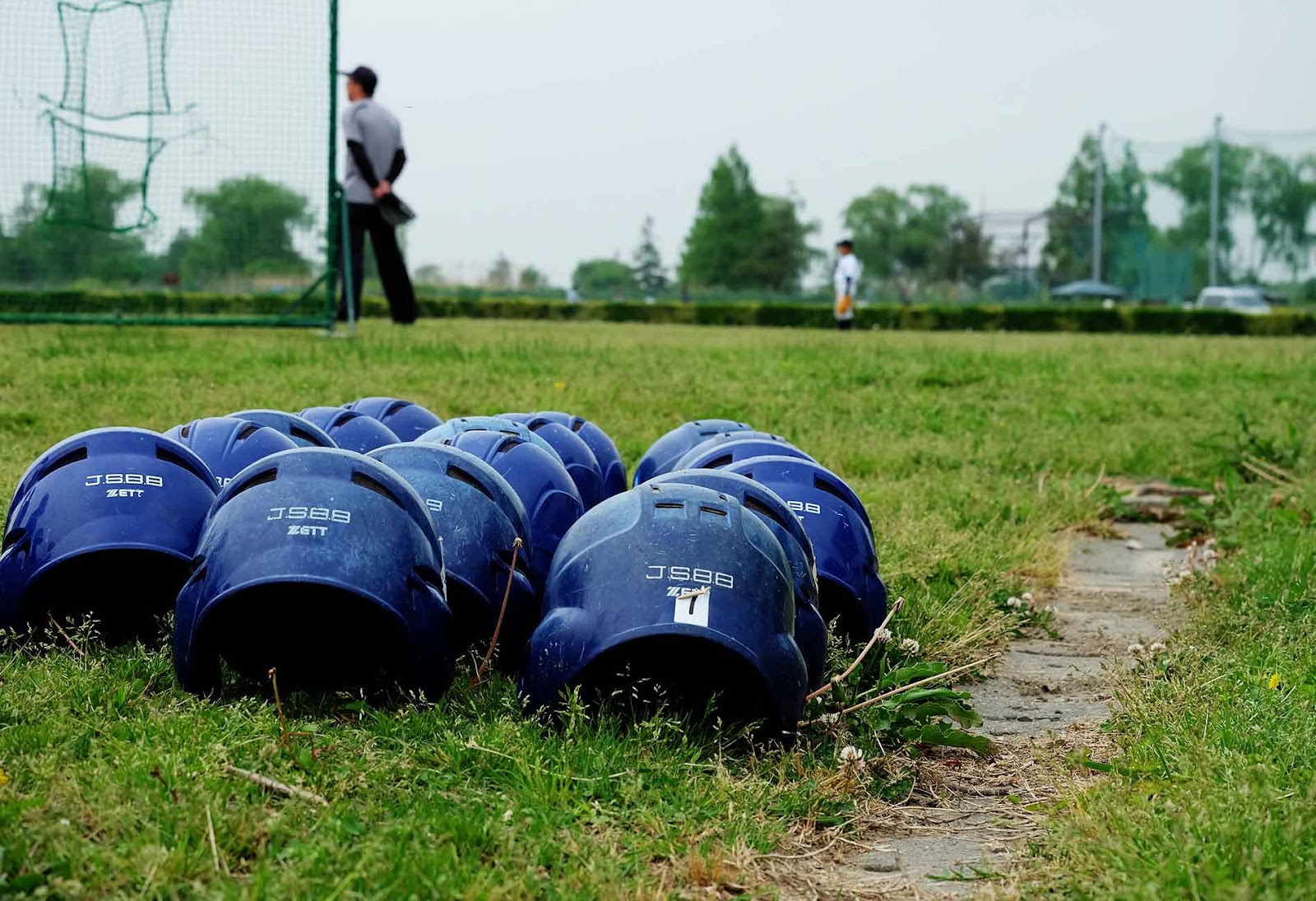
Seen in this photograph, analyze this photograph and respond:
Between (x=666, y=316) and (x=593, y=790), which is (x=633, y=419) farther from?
(x=666, y=316)

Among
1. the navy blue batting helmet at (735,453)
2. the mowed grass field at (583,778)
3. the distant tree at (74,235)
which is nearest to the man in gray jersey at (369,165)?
the distant tree at (74,235)

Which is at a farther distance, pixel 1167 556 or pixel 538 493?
pixel 1167 556

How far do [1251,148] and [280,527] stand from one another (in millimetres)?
51862

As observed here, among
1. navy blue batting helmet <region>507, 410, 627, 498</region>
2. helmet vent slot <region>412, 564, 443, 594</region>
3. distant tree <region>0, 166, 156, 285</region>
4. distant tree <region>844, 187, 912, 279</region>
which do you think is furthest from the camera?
distant tree <region>844, 187, 912, 279</region>

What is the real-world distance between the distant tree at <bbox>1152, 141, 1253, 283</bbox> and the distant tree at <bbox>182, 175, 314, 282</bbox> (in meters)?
41.9

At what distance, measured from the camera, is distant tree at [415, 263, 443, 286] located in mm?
61750

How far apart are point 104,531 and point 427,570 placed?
1.08m

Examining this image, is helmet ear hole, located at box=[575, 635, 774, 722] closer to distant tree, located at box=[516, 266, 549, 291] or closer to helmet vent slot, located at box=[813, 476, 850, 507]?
helmet vent slot, located at box=[813, 476, 850, 507]

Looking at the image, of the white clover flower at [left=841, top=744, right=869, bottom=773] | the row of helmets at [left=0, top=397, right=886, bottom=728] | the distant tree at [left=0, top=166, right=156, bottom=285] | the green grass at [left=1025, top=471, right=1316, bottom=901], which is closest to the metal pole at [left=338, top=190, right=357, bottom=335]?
the distant tree at [left=0, top=166, right=156, bottom=285]

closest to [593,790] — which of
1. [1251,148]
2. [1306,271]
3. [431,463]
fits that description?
[431,463]

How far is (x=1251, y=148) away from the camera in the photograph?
48.7m

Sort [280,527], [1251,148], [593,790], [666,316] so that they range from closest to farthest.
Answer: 1. [593,790]
2. [280,527]
3. [666,316]
4. [1251,148]

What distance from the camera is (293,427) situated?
5176mm

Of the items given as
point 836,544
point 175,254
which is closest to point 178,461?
point 836,544
